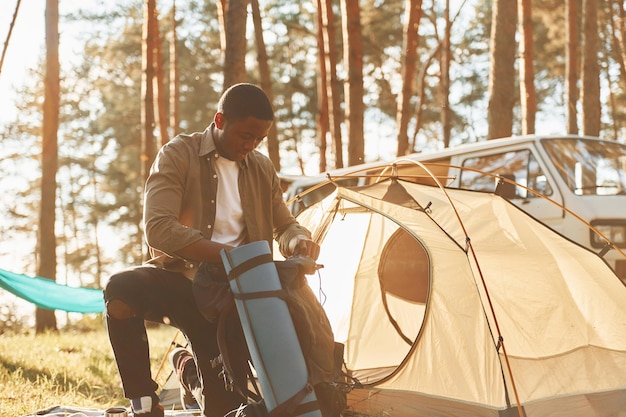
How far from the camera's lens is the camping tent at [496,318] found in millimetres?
3941

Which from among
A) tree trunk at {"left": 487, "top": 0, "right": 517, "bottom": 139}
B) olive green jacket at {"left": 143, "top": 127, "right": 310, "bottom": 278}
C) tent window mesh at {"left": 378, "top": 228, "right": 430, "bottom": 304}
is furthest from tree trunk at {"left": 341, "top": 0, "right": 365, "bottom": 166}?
olive green jacket at {"left": 143, "top": 127, "right": 310, "bottom": 278}

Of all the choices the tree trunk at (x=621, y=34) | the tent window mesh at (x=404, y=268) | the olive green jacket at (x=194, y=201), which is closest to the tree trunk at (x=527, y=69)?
the tree trunk at (x=621, y=34)

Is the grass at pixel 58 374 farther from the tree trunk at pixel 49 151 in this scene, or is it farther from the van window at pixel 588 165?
the van window at pixel 588 165

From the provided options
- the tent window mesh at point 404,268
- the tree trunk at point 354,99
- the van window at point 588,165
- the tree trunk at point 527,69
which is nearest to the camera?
the tent window mesh at point 404,268

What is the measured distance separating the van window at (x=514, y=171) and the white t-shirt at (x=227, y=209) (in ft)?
12.4

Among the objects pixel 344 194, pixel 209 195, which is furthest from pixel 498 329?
pixel 209 195

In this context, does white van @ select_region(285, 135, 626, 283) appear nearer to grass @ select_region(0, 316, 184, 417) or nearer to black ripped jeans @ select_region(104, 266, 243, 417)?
grass @ select_region(0, 316, 184, 417)

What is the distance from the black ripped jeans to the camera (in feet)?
9.97

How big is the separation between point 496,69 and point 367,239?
172 inches

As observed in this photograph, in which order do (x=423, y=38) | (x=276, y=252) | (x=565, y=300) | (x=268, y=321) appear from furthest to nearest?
(x=423, y=38) < (x=276, y=252) < (x=565, y=300) < (x=268, y=321)

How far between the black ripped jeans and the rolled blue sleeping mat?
41 centimetres

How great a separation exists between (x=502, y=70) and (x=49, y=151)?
595 centimetres

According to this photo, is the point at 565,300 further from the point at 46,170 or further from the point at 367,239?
the point at 46,170

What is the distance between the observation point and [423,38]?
70.9 feet
